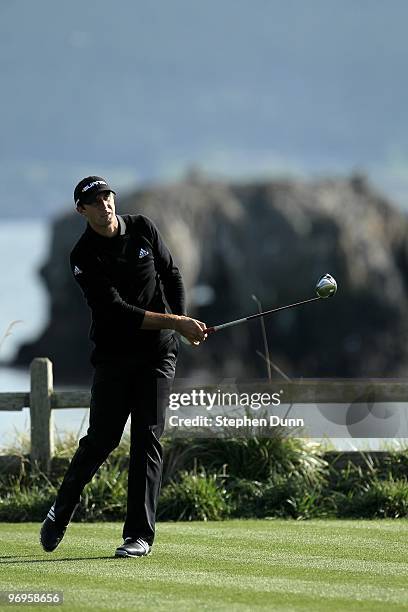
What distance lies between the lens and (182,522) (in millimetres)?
9234

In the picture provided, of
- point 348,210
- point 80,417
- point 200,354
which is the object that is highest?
point 348,210

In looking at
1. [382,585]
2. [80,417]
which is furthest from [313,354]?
[382,585]

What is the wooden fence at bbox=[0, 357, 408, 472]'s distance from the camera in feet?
33.7

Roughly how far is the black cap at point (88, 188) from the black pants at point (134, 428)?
35.4 inches

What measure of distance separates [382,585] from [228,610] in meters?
0.97

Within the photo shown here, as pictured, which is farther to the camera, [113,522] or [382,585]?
[113,522]

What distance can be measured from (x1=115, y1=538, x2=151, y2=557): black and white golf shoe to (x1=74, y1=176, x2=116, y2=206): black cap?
1828 millimetres

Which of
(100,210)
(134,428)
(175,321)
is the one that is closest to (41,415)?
(134,428)

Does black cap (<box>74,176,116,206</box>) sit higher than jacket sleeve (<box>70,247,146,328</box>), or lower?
higher

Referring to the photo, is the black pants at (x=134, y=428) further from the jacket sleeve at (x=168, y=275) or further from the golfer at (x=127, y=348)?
the jacket sleeve at (x=168, y=275)

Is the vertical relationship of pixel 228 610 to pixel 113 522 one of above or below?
below

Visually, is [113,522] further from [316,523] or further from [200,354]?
[200,354]

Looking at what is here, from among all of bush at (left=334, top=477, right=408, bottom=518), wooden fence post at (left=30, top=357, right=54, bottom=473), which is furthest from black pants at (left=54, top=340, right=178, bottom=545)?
wooden fence post at (left=30, top=357, right=54, bottom=473)

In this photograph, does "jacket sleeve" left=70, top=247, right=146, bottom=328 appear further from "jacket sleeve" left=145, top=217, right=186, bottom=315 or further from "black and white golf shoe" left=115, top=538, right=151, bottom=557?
"black and white golf shoe" left=115, top=538, right=151, bottom=557
